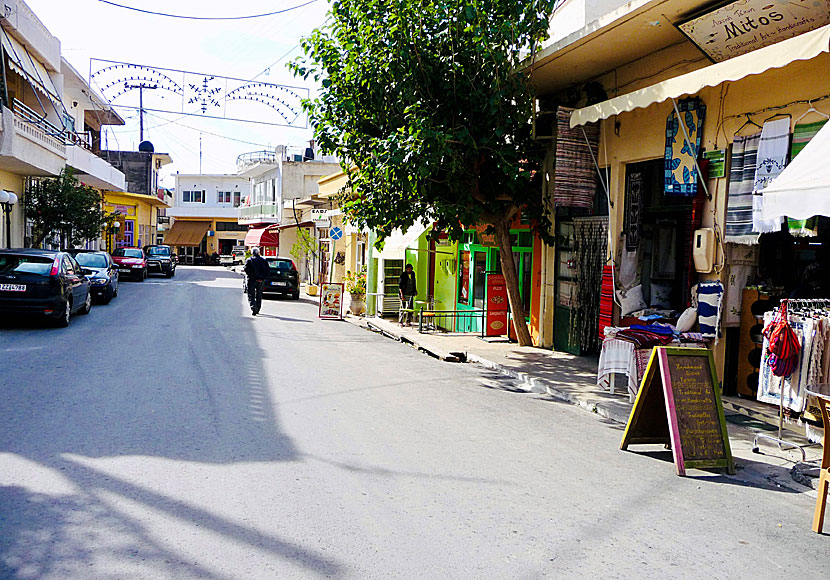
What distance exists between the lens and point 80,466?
575 centimetres

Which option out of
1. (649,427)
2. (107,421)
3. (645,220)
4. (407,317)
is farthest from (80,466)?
(407,317)

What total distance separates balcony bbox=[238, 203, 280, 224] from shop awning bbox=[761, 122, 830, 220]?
4473cm

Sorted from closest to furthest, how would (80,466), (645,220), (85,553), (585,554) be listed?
(85,553)
(585,554)
(80,466)
(645,220)

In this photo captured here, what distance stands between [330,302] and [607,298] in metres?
11.3

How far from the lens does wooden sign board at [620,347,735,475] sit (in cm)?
650

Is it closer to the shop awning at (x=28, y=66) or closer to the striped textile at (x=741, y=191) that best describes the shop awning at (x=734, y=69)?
the striped textile at (x=741, y=191)

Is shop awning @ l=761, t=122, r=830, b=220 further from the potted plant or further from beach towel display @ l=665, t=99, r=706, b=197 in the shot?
the potted plant

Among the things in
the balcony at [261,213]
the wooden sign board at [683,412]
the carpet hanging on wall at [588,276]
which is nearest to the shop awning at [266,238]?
the balcony at [261,213]

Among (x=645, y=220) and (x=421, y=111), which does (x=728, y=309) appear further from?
(x=421, y=111)

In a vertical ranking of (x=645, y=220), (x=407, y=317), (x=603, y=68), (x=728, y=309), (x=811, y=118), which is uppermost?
(x=603, y=68)

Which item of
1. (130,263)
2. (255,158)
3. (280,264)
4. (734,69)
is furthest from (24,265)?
(255,158)

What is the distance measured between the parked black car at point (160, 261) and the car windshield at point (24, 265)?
26.9m

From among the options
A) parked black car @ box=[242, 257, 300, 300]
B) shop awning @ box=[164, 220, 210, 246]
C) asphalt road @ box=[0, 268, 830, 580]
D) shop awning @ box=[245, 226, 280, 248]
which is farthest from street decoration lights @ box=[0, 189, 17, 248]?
shop awning @ box=[164, 220, 210, 246]

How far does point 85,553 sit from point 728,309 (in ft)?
26.6
